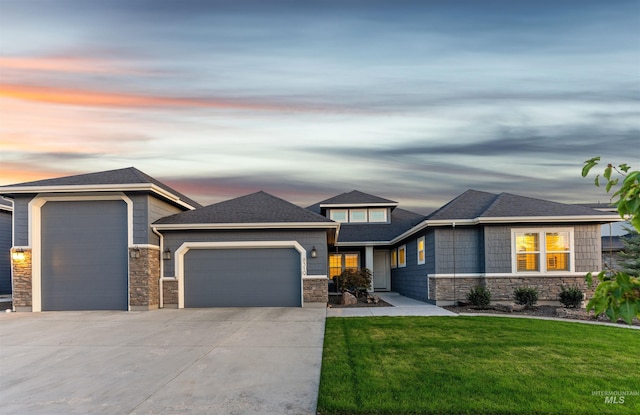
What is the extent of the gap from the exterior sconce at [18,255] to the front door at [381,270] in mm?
15869

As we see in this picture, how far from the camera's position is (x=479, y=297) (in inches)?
570

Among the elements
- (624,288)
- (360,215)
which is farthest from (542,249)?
(624,288)

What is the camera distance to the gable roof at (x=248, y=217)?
50.0ft

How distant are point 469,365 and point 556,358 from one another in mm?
1587

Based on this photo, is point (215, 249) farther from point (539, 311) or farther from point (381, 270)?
point (381, 270)

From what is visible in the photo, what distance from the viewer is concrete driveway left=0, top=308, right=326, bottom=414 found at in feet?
18.9

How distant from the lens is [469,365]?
7184 millimetres

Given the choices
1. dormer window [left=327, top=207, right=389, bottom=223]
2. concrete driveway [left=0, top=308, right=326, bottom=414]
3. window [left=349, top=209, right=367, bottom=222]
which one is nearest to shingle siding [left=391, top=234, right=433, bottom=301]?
dormer window [left=327, top=207, right=389, bottom=223]

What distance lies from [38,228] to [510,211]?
49.1 ft

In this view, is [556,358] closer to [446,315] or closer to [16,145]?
[446,315]

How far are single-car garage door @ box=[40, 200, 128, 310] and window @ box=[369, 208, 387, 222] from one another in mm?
14076

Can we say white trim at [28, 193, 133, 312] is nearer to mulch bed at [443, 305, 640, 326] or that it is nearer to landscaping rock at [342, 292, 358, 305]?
landscaping rock at [342, 292, 358, 305]

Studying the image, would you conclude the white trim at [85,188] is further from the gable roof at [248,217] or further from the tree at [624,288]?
the tree at [624,288]

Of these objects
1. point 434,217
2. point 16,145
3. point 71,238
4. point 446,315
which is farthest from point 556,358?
point 16,145
